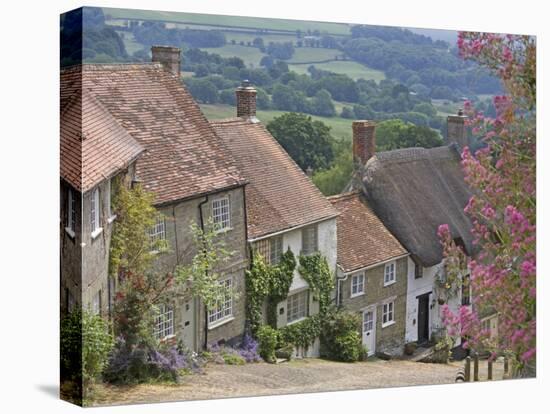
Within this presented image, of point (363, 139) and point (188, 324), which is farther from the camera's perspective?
point (363, 139)

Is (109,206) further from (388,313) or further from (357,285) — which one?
(388,313)

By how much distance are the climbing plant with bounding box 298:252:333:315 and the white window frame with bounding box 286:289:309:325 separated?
174 millimetres

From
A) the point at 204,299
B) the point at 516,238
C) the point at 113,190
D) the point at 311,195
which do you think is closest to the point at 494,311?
the point at 516,238

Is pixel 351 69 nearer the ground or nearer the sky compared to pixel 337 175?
nearer the sky

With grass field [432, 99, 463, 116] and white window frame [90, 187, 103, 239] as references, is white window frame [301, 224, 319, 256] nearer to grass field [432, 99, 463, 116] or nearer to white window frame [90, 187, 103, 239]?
grass field [432, 99, 463, 116]

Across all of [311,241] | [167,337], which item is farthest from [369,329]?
[167,337]

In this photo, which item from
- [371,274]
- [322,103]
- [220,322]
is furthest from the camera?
[371,274]

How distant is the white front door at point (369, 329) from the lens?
19.8 m

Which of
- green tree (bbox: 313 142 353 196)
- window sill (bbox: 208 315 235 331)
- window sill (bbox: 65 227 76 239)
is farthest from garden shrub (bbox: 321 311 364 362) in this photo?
window sill (bbox: 65 227 76 239)

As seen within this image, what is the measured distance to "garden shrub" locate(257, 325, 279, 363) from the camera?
18.8 meters

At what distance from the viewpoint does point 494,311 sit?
1973 centimetres

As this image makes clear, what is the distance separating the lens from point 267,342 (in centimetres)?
1880

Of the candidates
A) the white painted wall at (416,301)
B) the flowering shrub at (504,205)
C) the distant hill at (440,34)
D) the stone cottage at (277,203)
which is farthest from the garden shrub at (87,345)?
the distant hill at (440,34)

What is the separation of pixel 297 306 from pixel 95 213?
3.86 meters
